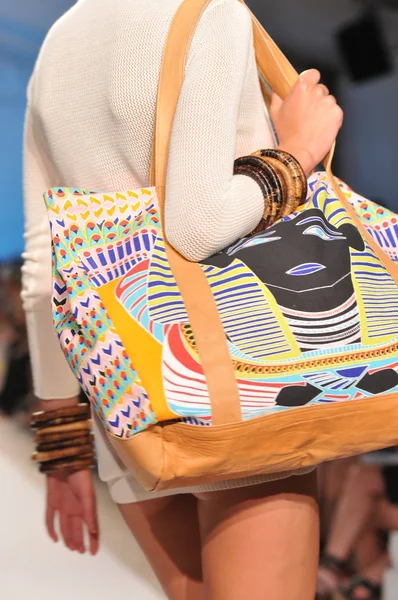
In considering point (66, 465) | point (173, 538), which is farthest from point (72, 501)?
point (173, 538)

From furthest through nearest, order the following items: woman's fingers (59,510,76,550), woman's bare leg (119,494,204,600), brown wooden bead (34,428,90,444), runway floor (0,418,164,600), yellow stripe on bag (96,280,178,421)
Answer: runway floor (0,418,164,600)
woman's fingers (59,510,76,550)
brown wooden bead (34,428,90,444)
woman's bare leg (119,494,204,600)
yellow stripe on bag (96,280,178,421)

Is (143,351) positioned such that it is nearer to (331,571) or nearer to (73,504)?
(73,504)

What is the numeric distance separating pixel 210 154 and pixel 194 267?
0.35 feet

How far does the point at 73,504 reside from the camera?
1.11m

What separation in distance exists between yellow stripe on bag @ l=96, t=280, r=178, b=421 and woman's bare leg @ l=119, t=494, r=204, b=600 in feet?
0.96

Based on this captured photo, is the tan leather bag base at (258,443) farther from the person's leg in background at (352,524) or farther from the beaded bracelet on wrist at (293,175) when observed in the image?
the person's leg in background at (352,524)

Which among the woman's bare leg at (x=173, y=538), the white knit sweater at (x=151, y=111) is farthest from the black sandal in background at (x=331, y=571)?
the white knit sweater at (x=151, y=111)

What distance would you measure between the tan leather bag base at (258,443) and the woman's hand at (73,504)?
390mm

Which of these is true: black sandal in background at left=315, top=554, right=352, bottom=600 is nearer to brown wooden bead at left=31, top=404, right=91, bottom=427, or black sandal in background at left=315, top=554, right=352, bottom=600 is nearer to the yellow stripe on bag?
brown wooden bead at left=31, top=404, right=91, bottom=427

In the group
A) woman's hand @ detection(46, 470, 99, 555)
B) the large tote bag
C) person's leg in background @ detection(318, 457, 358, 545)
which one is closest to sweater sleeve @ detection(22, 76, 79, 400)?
woman's hand @ detection(46, 470, 99, 555)

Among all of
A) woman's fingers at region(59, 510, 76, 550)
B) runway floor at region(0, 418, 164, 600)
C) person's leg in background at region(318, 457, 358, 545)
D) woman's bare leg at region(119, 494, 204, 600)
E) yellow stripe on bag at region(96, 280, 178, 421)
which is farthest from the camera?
person's leg in background at region(318, 457, 358, 545)

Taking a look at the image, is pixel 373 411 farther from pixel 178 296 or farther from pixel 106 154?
pixel 106 154

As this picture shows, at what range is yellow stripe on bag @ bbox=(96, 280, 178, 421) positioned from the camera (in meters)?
0.65

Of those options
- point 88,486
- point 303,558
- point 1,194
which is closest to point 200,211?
point 303,558
